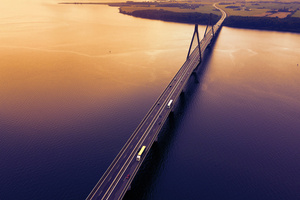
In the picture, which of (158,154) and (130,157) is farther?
(158,154)

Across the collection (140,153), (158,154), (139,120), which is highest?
(140,153)

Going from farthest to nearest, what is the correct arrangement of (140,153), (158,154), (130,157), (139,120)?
(139,120) < (158,154) < (130,157) < (140,153)

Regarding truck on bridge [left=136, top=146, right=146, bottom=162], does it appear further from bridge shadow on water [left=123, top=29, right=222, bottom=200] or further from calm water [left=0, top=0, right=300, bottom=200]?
calm water [left=0, top=0, right=300, bottom=200]

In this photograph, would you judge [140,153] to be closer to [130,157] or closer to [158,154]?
[130,157]

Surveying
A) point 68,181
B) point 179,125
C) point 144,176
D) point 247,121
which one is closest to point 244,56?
point 247,121

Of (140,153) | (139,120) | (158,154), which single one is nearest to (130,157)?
(140,153)

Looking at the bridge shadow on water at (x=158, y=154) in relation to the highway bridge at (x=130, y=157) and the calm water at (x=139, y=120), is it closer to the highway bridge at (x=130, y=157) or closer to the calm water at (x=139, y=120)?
the calm water at (x=139, y=120)

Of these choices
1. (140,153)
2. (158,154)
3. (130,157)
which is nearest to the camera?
(140,153)

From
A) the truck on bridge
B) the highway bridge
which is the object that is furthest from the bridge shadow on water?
the truck on bridge
